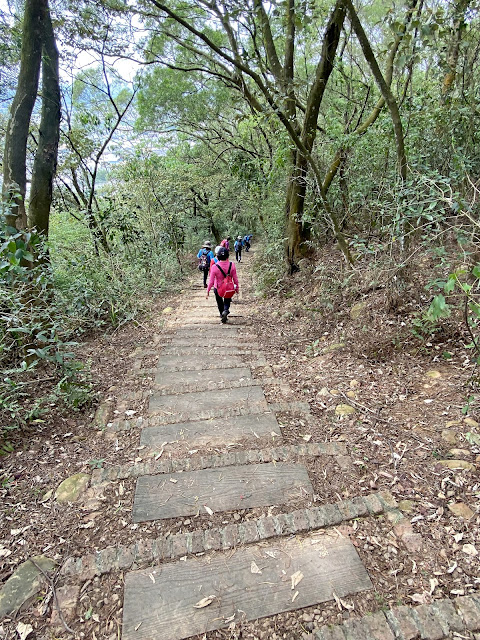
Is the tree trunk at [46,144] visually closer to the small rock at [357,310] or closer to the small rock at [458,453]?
the small rock at [357,310]

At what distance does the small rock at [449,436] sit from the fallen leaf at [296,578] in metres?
1.50

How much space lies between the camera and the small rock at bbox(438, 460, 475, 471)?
7.31ft

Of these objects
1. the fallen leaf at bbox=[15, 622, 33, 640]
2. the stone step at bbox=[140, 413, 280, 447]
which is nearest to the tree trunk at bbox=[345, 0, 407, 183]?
the stone step at bbox=[140, 413, 280, 447]

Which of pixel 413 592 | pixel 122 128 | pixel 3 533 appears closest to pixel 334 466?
pixel 413 592

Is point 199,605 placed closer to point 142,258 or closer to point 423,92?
point 423,92

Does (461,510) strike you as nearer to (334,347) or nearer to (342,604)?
(342,604)

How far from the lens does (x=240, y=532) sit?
1944 millimetres

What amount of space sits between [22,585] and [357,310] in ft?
14.0

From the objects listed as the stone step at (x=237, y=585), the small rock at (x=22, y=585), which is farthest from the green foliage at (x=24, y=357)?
the stone step at (x=237, y=585)

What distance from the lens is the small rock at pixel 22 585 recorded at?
1.65 meters

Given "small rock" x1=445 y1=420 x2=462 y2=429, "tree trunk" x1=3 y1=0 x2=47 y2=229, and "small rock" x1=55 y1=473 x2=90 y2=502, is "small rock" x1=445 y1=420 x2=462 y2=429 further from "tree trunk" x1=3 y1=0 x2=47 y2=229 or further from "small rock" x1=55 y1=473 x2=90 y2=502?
"tree trunk" x1=3 y1=0 x2=47 y2=229

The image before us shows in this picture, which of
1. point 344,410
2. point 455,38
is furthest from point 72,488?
point 455,38

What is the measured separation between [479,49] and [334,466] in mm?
5591

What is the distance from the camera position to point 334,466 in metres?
2.44
